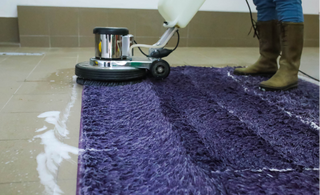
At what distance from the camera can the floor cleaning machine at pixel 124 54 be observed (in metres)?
1.24

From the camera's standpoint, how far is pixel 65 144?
0.73 meters

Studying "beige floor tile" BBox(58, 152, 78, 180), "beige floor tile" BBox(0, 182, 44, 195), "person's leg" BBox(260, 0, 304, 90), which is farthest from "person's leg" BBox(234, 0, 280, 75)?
"beige floor tile" BBox(0, 182, 44, 195)

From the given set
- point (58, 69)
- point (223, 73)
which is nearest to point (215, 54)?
point (223, 73)

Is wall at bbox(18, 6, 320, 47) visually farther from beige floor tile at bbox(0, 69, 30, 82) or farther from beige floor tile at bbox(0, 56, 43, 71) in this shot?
beige floor tile at bbox(0, 69, 30, 82)

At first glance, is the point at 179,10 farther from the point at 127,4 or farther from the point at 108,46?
the point at 127,4

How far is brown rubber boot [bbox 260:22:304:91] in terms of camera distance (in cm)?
128

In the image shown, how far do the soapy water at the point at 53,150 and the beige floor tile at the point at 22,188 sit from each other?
0.5 inches

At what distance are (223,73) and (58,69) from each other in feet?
3.13

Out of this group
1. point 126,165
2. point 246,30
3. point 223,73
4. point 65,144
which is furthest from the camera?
point 246,30

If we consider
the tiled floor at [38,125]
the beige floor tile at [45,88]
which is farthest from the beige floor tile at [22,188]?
the beige floor tile at [45,88]

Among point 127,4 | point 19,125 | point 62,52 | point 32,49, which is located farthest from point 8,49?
point 19,125

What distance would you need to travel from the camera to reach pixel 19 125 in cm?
84

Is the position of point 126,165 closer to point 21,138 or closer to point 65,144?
point 65,144

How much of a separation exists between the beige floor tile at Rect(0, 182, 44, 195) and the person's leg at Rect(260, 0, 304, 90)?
1.05m
